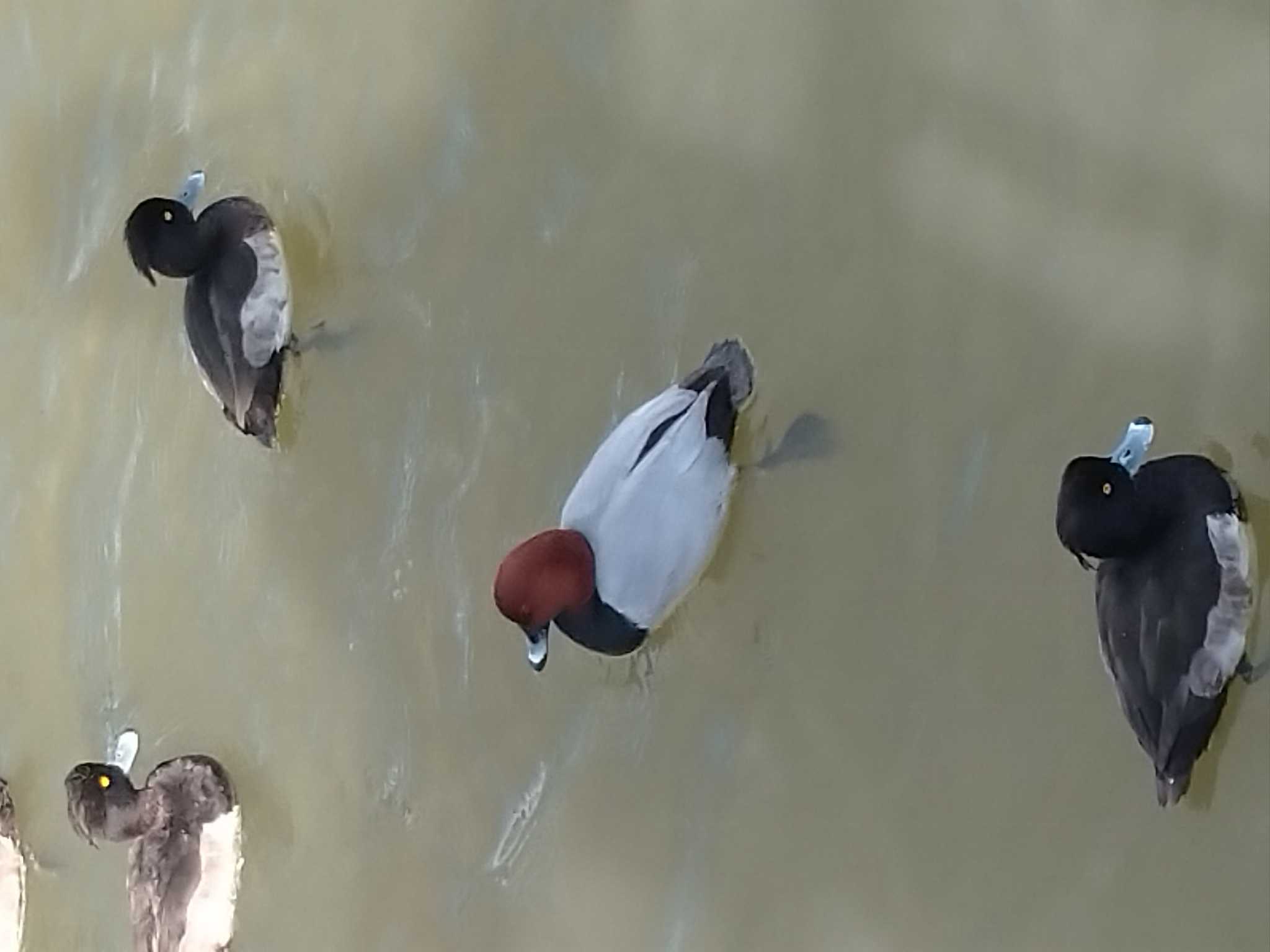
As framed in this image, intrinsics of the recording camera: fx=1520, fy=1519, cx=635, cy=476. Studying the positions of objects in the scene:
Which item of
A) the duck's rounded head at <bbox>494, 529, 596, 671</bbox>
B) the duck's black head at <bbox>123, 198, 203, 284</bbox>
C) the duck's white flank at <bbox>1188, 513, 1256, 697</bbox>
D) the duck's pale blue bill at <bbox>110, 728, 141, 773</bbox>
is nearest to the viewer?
the duck's white flank at <bbox>1188, 513, 1256, 697</bbox>

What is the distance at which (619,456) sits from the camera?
73cm

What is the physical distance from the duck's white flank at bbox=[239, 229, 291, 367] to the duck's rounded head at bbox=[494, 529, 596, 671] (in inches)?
9.8

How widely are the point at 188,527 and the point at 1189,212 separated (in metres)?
0.63

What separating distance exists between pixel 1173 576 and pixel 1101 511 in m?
0.04

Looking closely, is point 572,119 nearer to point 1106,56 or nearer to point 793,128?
point 793,128

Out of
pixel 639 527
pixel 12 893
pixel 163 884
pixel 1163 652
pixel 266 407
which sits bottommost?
pixel 12 893

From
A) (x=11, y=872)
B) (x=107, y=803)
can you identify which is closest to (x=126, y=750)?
(x=107, y=803)

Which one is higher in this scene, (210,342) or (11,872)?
(210,342)

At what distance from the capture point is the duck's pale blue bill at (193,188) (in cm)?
94

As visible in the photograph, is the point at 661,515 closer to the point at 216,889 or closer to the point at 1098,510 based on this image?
the point at 1098,510

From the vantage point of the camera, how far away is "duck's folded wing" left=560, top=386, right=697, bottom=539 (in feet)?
2.36

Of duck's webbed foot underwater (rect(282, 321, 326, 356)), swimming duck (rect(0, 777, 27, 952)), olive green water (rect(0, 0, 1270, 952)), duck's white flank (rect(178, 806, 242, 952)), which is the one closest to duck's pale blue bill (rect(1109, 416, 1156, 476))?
olive green water (rect(0, 0, 1270, 952))

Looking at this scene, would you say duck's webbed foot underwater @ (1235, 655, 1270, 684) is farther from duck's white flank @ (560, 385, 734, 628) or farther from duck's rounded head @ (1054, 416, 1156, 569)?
duck's white flank @ (560, 385, 734, 628)

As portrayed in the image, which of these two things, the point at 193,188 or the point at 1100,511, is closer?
the point at 1100,511
